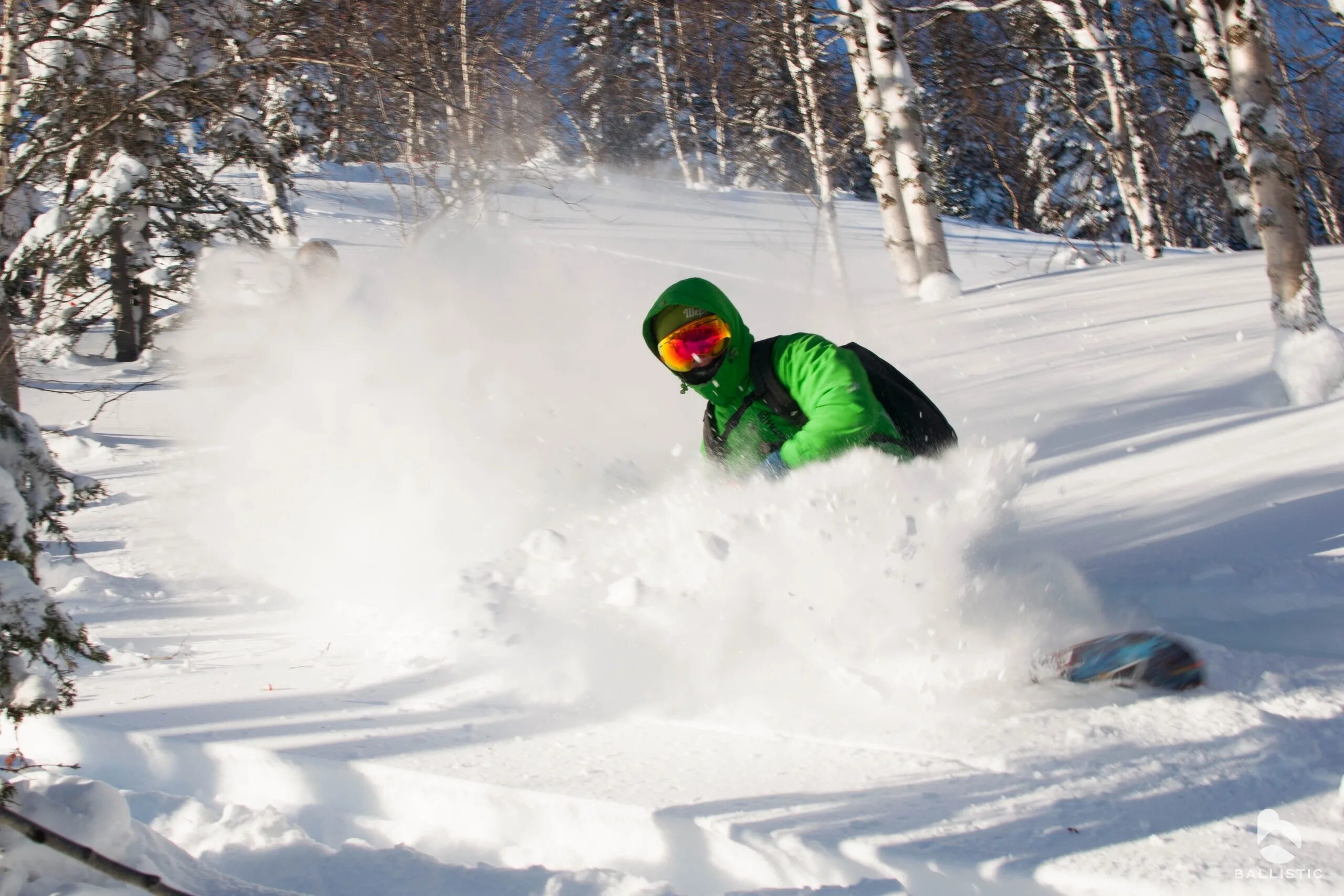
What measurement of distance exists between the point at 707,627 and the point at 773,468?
678mm

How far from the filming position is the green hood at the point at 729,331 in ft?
13.5

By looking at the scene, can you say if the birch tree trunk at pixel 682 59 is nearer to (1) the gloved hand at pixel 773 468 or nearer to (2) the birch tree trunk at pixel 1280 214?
(2) the birch tree trunk at pixel 1280 214

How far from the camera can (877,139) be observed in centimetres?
1134

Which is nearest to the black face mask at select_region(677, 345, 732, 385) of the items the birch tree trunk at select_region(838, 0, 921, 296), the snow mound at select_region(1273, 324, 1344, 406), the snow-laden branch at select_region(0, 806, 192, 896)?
the snow-laden branch at select_region(0, 806, 192, 896)

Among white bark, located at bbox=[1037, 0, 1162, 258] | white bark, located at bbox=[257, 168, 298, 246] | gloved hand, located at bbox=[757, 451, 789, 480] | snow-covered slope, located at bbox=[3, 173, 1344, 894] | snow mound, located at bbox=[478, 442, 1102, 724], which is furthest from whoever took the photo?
white bark, located at bbox=[1037, 0, 1162, 258]

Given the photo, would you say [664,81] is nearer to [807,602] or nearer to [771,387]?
[771,387]

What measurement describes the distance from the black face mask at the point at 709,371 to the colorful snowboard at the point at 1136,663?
67.1 inches

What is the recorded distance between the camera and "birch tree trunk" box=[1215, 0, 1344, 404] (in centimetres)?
633

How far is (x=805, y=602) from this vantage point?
367 cm

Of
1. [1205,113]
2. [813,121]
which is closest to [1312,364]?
[1205,113]

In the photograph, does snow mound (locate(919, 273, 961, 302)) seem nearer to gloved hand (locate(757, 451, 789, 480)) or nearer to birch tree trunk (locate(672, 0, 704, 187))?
birch tree trunk (locate(672, 0, 704, 187))

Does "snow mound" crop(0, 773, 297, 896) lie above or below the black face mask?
below

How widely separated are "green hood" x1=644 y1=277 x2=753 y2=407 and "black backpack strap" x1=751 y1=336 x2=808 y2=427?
0.04 meters

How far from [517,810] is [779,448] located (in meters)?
1.85
